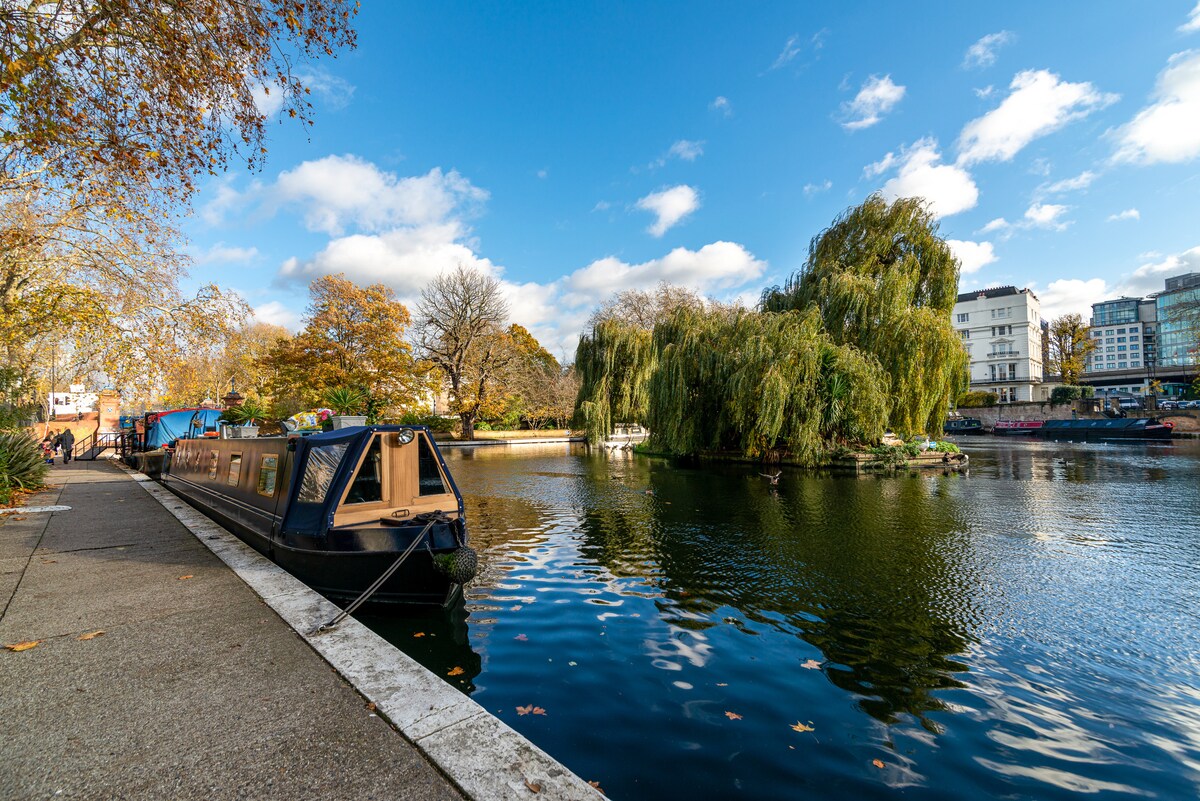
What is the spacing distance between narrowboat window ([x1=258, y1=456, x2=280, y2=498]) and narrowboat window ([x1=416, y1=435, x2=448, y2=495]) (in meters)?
1.98

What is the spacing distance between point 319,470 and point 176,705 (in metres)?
3.47

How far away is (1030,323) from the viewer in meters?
64.2

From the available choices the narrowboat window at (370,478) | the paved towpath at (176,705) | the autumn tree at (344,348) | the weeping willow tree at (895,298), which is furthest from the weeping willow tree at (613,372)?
the paved towpath at (176,705)

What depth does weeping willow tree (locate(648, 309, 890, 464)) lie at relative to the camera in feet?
61.9

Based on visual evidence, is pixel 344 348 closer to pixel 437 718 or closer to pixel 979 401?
pixel 437 718

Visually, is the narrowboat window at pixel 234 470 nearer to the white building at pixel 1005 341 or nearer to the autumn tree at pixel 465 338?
the autumn tree at pixel 465 338

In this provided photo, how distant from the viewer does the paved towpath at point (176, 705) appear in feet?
7.77

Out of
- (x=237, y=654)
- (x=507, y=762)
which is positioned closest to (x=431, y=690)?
(x=507, y=762)

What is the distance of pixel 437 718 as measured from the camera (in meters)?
2.85

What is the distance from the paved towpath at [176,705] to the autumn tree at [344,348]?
102 ft

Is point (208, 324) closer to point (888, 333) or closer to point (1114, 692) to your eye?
point (1114, 692)

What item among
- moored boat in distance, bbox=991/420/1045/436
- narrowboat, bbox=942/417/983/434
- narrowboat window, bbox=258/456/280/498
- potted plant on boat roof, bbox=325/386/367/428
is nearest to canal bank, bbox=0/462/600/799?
narrowboat window, bbox=258/456/280/498

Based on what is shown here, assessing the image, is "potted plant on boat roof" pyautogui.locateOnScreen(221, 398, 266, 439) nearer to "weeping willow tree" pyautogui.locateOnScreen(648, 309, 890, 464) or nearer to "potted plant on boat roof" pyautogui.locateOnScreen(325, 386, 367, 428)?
"potted plant on boat roof" pyautogui.locateOnScreen(325, 386, 367, 428)

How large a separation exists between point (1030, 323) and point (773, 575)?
250 feet
